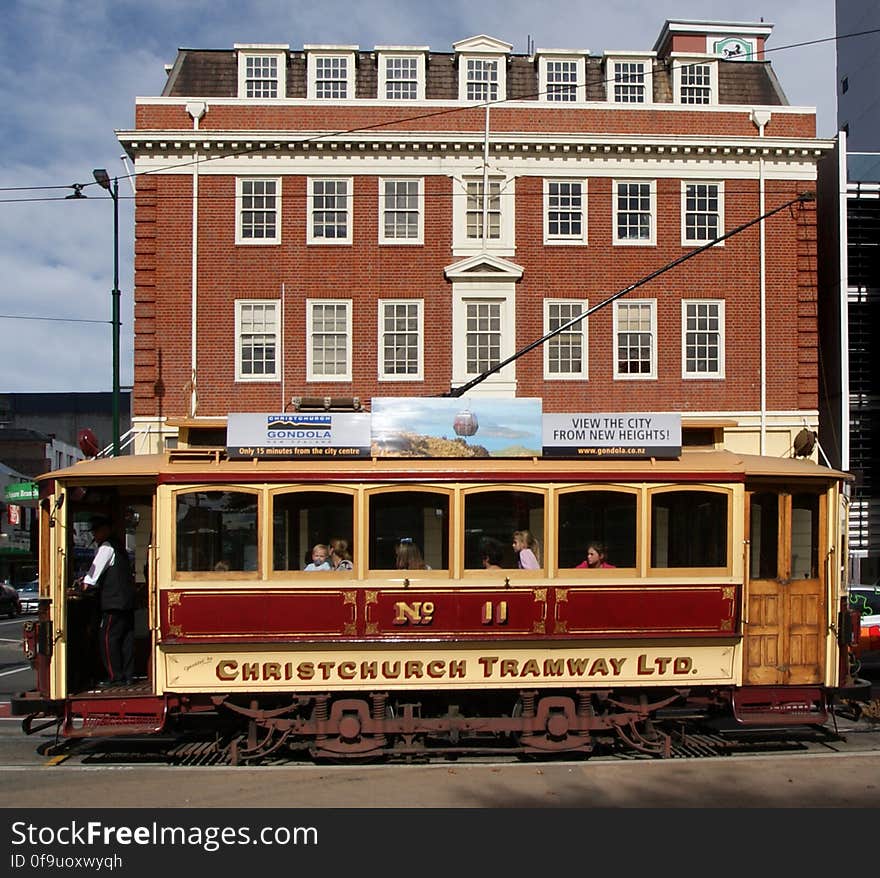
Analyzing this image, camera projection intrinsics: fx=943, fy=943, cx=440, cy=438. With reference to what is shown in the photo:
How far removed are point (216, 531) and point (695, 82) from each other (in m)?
18.4

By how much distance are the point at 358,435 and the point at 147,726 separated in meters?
3.45

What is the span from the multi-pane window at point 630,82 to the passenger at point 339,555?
1687 centimetres

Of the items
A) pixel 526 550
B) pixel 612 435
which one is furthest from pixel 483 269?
pixel 526 550

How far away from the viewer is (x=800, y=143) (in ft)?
69.9

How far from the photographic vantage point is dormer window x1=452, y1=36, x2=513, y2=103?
22000 mm

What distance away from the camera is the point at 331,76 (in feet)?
71.7

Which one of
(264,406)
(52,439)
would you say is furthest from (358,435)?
(52,439)

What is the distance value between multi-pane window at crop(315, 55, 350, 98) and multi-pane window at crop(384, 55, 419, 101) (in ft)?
3.21

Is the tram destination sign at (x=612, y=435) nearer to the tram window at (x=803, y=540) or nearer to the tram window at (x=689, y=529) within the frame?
the tram window at (x=689, y=529)

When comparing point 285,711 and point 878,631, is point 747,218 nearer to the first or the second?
point 878,631

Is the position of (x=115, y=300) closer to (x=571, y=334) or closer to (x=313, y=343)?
(x=313, y=343)

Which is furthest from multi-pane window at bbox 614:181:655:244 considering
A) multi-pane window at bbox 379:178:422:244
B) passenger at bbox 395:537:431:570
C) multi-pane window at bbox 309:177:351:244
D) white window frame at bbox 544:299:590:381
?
passenger at bbox 395:537:431:570

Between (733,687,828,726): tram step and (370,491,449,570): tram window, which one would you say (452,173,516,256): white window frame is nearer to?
(370,491,449,570): tram window

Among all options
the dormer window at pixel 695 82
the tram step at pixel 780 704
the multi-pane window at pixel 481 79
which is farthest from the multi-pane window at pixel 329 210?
the tram step at pixel 780 704
